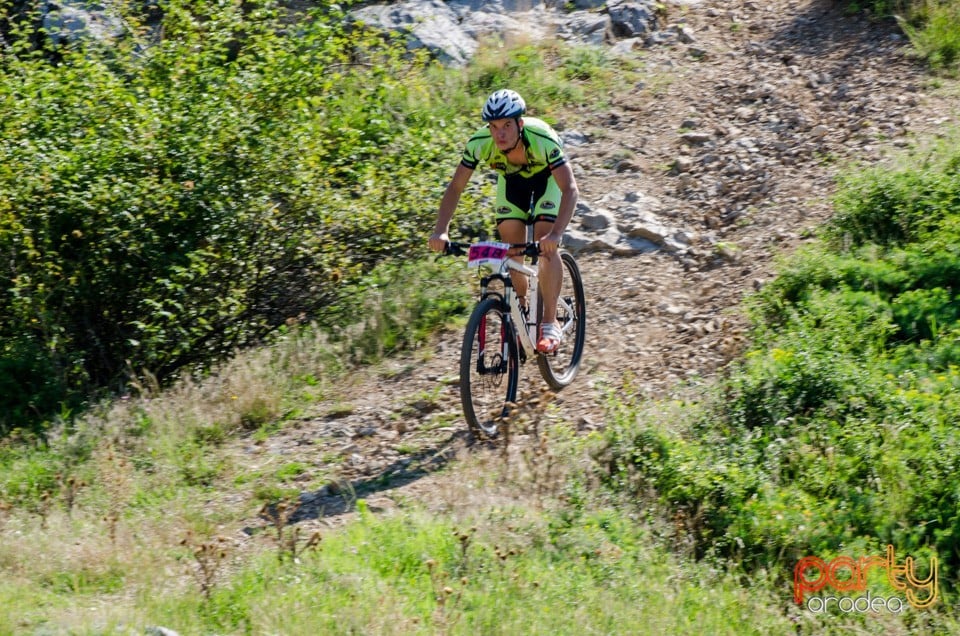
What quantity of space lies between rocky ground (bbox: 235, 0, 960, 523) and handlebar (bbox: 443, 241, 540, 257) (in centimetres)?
125

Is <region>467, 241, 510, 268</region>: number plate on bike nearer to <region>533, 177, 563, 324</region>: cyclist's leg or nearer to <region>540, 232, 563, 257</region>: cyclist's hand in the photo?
<region>540, 232, 563, 257</region>: cyclist's hand

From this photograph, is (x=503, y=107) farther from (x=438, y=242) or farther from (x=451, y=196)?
(x=438, y=242)

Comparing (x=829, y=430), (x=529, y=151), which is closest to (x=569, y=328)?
(x=529, y=151)

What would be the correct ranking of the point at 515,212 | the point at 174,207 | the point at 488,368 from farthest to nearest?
the point at 174,207
the point at 515,212
the point at 488,368

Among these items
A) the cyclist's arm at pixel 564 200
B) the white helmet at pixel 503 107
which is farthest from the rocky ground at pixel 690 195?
the white helmet at pixel 503 107

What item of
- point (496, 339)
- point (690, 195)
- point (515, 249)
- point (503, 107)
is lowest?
point (496, 339)

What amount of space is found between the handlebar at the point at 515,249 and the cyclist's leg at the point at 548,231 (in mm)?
232

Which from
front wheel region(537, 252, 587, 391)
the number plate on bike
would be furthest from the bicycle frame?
front wheel region(537, 252, 587, 391)

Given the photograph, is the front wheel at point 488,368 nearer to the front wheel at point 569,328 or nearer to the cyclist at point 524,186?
the cyclist at point 524,186

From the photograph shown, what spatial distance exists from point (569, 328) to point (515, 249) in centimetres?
136

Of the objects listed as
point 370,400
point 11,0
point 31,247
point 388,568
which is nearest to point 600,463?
point 388,568

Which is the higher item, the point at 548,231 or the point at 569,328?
the point at 548,231

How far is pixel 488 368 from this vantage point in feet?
21.1

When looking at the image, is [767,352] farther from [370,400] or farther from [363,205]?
[363,205]
